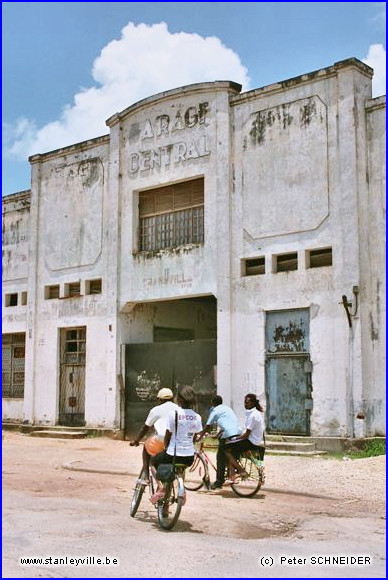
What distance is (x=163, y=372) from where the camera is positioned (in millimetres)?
19375

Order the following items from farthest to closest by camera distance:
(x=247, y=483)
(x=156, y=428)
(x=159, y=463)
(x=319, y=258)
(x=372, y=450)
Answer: (x=319, y=258), (x=372, y=450), (x=247, y=483), (x=156, y=428), (x=159, y=463)

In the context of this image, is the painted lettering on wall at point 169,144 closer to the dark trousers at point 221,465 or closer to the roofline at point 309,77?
the roofline at point 309,77

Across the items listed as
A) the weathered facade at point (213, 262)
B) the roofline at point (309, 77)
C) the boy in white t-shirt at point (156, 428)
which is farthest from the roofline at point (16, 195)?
the boy in white t-shirt at point (156, 428)

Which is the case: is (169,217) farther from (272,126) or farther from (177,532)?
(177,532)

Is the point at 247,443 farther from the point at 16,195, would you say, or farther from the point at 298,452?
the point at 16,195

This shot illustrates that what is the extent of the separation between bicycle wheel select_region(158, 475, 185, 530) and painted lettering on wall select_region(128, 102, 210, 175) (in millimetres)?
11557

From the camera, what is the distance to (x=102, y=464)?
14938mm

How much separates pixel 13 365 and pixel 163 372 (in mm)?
6832

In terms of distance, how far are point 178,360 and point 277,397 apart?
3.39m

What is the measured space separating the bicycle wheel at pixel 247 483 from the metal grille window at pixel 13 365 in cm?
1321

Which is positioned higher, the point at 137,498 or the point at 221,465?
the point at 221,465

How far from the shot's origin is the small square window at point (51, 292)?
74.0 feet

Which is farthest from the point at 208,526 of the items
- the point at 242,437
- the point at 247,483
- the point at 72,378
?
the point at 72,378

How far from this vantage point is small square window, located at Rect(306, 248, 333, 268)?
16.2 meters
